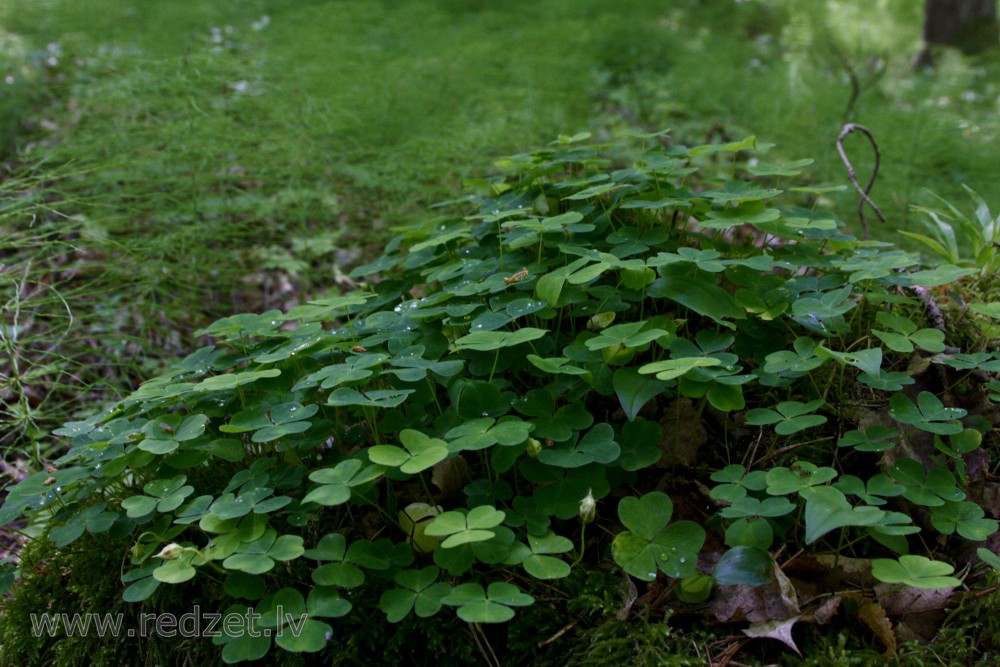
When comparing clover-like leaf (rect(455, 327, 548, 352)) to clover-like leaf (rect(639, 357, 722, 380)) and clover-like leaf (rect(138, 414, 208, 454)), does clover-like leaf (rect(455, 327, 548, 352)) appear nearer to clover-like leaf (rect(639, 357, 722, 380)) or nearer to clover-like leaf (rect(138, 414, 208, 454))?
clover-like leaf (rect(639, 357, 722, 380))

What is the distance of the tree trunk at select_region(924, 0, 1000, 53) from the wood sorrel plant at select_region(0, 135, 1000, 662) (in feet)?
27.2

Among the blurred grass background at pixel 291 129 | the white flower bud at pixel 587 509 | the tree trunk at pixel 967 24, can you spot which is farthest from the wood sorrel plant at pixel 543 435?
the tree trunk at pixel 967 24

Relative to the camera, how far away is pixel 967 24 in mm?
7930

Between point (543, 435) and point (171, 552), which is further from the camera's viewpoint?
point (543, 435)

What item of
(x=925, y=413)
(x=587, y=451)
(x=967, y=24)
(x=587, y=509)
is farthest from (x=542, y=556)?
(x=967, y=24)

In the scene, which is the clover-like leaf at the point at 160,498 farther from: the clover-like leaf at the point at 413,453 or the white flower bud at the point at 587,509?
the white flower bud at the point at 587,509

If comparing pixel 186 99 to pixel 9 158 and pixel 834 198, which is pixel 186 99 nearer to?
pixel 9 158

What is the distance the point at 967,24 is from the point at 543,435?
947 centimetres

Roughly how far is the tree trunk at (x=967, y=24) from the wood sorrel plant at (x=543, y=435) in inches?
326

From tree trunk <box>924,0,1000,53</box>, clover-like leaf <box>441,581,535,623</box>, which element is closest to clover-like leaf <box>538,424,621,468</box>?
clover-like leaf <box>441,581,535,623</box>

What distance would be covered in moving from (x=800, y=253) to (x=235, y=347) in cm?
148

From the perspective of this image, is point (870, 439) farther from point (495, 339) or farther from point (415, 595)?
point (415, 595)

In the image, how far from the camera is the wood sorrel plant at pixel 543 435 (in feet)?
3.83

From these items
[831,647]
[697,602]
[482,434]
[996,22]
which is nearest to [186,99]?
[482,434]
